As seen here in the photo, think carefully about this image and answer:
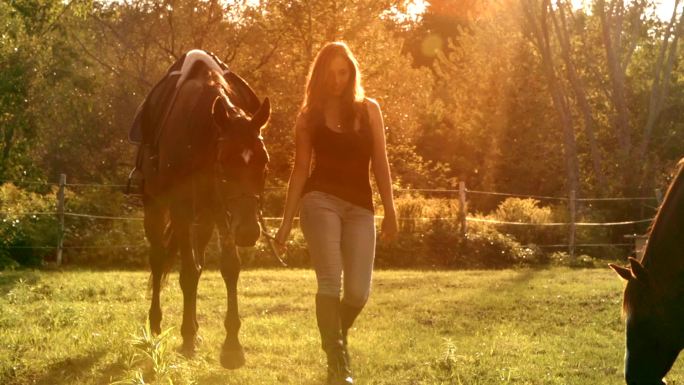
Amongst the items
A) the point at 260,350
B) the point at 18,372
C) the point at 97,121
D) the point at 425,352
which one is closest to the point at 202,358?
the point at 260,350

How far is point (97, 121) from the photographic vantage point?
29.8m

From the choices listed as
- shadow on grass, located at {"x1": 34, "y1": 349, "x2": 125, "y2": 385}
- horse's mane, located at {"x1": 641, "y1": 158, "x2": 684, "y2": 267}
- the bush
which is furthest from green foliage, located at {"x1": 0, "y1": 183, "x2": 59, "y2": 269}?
horse's mane, located at {"x1": 641, "y1": 158, "x2": 684, "y2": 267}

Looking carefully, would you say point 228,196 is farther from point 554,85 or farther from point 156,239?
point 554,85

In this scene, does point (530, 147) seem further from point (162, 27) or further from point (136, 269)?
point (136, 269)

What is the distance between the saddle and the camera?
7844 millimetres

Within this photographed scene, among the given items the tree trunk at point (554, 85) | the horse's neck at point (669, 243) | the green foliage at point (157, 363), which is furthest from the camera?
the tree trunk at point (554, 85)

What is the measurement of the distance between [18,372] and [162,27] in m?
21.8

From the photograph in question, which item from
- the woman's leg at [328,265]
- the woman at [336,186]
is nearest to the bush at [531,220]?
the woman at [336,186]

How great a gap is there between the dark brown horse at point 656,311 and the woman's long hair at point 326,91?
225 centimetres

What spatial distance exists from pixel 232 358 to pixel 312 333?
1.95 meters

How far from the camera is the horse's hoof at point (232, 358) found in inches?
263

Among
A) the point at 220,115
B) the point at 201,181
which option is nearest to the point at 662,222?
the point at 220,115

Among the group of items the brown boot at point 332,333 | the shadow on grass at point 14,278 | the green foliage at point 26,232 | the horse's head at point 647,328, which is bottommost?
the shadow on grass at point 14,278

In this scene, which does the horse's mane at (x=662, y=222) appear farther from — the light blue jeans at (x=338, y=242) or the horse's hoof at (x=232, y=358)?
the horse's hoof at (x=232, y=358)
